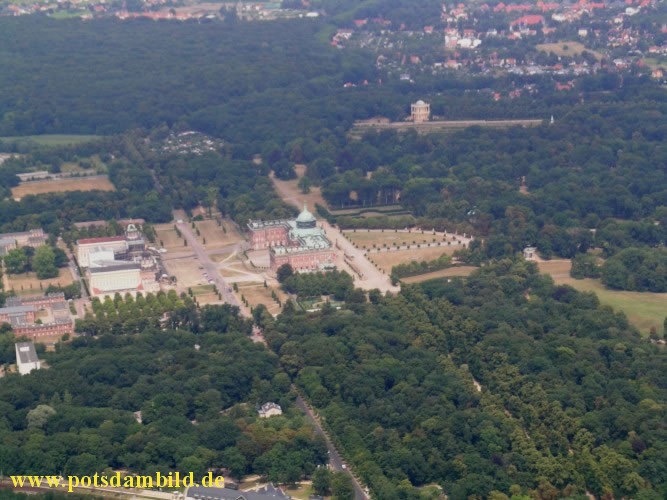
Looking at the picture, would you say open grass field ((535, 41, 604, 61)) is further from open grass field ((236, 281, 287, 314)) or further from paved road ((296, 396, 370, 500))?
paved road ((296, 396, 370, 500))

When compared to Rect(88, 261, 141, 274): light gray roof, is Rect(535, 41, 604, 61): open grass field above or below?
below

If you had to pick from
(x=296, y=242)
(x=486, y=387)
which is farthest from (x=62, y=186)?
(x=486, y=387)

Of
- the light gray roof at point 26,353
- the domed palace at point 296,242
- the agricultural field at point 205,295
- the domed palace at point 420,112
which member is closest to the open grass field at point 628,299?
the domed palace at point 296,242

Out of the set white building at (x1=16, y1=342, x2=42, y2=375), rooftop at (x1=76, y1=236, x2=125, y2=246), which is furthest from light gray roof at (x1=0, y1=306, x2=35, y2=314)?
rooftop at (x1=76, y1=236, x2=125, y2=246)

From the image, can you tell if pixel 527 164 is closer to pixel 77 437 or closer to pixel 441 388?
pixel 441 388

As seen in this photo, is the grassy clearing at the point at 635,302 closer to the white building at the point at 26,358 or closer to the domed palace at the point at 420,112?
the white building at the point at 26,358

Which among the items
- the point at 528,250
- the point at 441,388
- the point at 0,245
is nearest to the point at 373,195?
the point at 528,250
